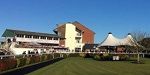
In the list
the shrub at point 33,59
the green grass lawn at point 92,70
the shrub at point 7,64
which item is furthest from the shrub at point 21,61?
the shrub at point 33,59

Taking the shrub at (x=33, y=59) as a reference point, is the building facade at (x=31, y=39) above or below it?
above


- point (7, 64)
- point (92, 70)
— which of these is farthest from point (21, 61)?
point (92, 70)

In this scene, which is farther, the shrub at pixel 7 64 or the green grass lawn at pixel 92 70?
the green grass lawn at pixel 92 70

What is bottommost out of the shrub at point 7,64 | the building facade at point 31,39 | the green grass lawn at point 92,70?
the green grass lawn at point 92,70

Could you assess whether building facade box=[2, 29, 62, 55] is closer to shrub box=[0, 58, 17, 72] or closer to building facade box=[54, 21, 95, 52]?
building facade box=[54, 21, 95, 52]

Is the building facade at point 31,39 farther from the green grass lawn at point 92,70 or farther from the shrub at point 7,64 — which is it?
the shrub at point 7,64

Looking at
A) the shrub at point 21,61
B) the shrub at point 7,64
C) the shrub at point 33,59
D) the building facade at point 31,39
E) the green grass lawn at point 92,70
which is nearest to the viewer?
the shrub at point 7,64

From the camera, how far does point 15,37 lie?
343 ft

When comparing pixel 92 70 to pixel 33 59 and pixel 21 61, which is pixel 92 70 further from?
pixel 33 59

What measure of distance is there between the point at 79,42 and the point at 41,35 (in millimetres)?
25035

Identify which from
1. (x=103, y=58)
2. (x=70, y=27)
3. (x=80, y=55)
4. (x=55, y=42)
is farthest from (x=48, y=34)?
(x=103, y=58)

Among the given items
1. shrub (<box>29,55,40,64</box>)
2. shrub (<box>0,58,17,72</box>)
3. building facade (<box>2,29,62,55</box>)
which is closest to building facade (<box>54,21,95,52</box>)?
building facade (<box>2,29,62,55</box>)

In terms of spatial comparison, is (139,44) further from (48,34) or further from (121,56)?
(48,34)

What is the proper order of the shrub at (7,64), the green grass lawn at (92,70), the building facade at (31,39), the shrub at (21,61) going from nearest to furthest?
the shrub at (7,64), the green grass lawn at (92,70), the shrub at (21,61), the building facade at (31,39)
